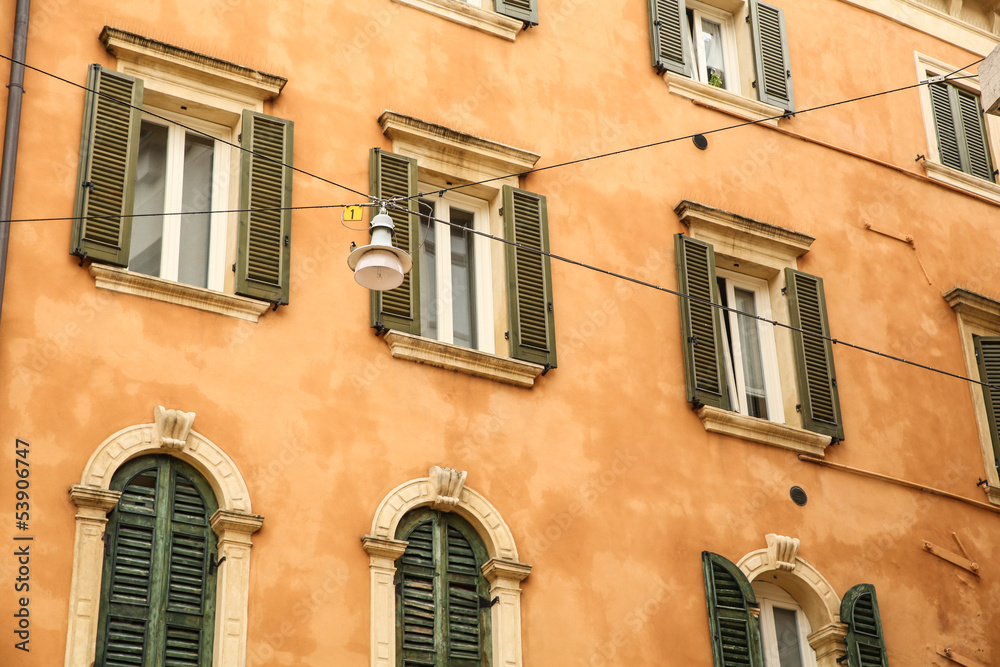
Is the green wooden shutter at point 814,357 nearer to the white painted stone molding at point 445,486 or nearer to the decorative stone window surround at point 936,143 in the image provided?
the decorative stone window surround at point 936,143

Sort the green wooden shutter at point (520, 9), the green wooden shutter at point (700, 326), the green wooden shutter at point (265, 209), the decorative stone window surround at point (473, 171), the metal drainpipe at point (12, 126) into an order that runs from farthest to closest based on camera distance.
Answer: the green wooden shutter at point (520, 9), the green wooden shutter at point (700, 326), the decorative stone window surround at point (473, 171), the green wooden shutter at point (265, 209), the metal drainpipe at point (12, 126)

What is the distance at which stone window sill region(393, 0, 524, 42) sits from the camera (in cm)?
1486

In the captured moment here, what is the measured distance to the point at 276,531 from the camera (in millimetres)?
11719

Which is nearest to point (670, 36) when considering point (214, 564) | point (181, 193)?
point (181, 193)

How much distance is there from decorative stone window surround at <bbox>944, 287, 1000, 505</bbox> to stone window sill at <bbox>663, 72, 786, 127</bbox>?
110 inches

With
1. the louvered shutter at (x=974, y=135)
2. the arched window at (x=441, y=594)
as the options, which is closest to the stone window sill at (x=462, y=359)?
the arched window at (x=441, y=594)

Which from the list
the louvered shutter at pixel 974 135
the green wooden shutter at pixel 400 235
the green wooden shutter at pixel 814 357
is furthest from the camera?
the louvered shutter at pixel 974 135

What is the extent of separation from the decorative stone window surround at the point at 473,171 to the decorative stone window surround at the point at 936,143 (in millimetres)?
5621

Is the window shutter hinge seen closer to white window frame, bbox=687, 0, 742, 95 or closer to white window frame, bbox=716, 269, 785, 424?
white window frame, bbox=716, 269, 785, 424

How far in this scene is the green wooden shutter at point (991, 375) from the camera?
16.2 metres

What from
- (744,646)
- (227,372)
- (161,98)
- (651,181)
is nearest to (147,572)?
(227,372)

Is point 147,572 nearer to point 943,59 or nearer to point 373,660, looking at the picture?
point 373,660

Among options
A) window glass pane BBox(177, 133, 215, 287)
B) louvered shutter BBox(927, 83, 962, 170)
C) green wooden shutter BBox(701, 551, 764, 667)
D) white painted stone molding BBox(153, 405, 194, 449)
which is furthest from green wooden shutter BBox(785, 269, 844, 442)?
white painted stone molding BBox(153, 405, 194, 449)

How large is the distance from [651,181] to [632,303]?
4.95ft
